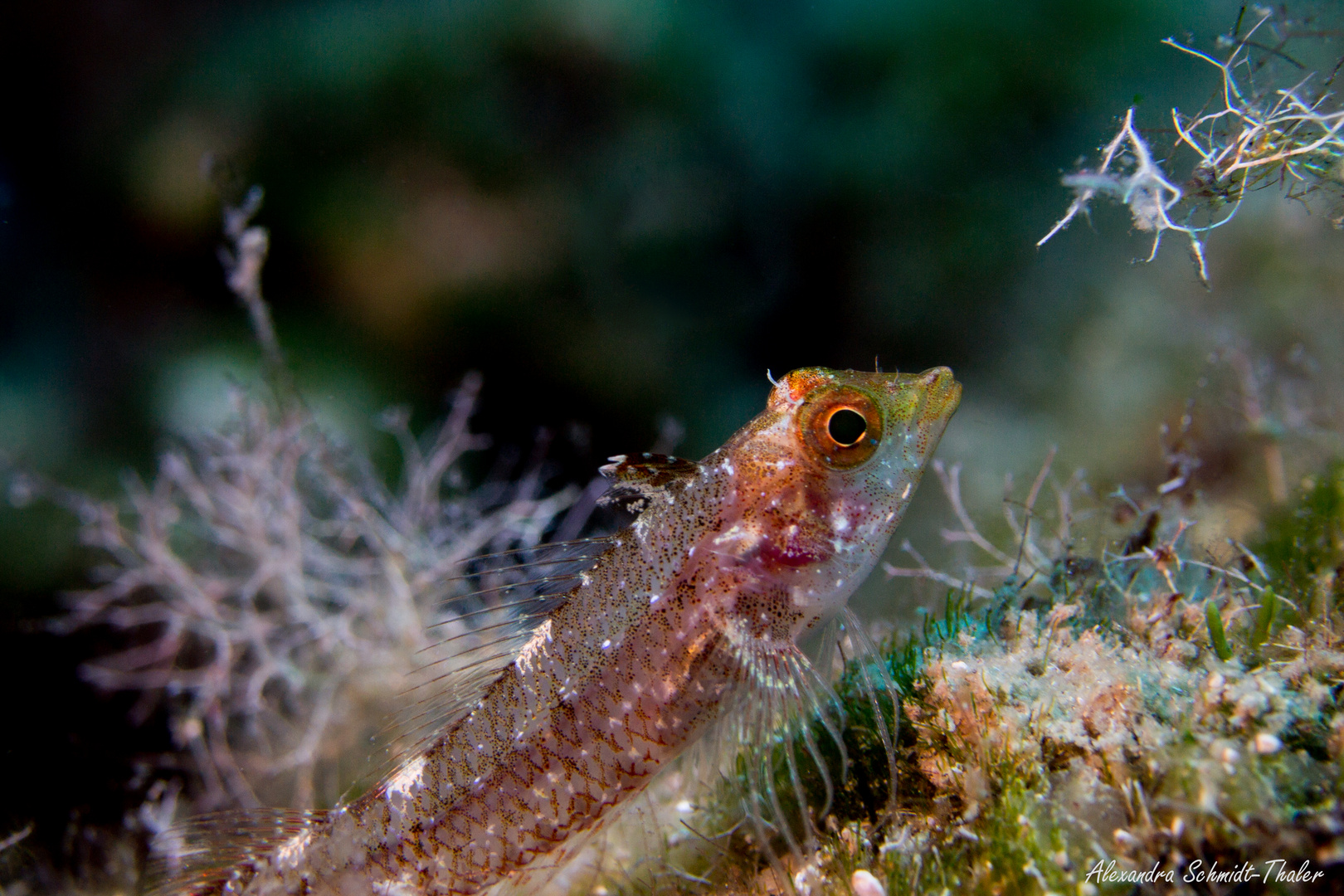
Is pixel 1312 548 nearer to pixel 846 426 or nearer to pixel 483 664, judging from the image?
pixel 846 426

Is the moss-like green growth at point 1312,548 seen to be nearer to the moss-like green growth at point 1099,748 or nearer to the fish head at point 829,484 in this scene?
the moss-like green growth at point 1099,748

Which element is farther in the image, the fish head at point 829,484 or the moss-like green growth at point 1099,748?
the fish head at point 829,484

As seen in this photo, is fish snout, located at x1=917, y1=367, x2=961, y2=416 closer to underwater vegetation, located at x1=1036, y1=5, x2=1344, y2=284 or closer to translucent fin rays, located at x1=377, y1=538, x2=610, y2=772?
underwater vegetation, located at x1=1036, y1=5, x2=1344, y2=284

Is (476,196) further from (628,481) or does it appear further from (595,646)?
(595,646)

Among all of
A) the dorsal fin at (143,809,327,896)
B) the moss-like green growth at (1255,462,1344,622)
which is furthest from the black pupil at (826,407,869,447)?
the dorsal fin at (143,809,327,896)

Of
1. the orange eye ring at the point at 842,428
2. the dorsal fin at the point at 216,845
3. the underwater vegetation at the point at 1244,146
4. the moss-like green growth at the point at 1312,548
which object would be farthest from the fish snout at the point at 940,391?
the dorsal fin at the point at 216,845
